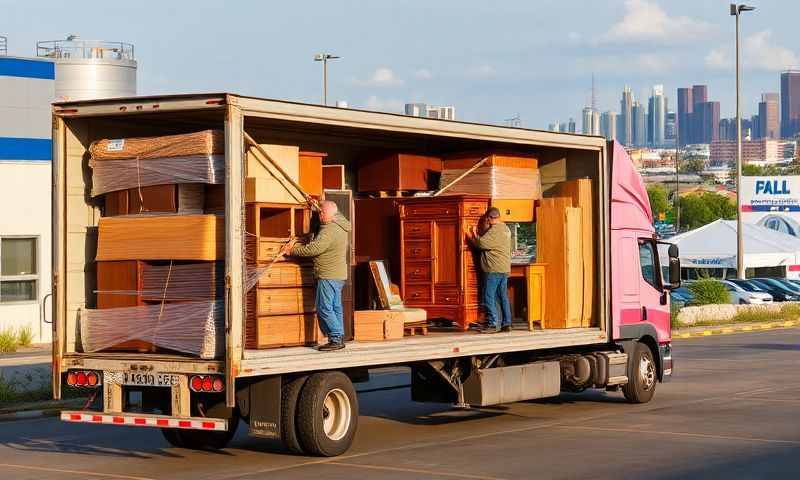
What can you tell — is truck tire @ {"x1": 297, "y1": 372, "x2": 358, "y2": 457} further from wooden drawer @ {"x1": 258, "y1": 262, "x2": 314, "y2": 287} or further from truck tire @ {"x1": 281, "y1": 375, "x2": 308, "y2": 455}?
wooden drawer @ {"x1": 258, "y1": 262, "x2": 314, "y2": 287}

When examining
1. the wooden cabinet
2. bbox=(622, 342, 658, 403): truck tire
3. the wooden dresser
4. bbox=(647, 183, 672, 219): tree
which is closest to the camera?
the wooden dresser

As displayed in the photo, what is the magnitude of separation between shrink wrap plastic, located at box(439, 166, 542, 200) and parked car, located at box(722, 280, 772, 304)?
3189 centimetres

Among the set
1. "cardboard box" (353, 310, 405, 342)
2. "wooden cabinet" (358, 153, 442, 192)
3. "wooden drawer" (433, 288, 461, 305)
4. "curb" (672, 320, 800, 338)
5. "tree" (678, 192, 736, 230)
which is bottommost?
"curb" (672, 320, 800, 338)

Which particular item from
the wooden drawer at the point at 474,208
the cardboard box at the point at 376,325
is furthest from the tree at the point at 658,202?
the cardboard box at the point at 376,325

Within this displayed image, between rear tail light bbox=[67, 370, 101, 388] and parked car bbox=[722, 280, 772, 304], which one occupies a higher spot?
rear tail light bbox=[67, 370, 101, 388]

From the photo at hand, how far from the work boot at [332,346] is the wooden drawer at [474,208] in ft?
11.6

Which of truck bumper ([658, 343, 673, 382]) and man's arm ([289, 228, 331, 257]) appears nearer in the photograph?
man's arm ([289, 228, 331, 257])

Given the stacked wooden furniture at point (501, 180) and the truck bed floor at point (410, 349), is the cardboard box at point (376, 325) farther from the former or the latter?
the stacked wooden furniture at point (501, 180)

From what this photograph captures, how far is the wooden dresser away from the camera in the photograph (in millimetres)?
15992

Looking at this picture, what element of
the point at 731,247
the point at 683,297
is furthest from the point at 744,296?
the point at 731,247

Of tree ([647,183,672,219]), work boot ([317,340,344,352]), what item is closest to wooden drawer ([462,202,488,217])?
work boot ([317,340,344,352])

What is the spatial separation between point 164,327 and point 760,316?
33.3m

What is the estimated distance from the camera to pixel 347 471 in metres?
12.1

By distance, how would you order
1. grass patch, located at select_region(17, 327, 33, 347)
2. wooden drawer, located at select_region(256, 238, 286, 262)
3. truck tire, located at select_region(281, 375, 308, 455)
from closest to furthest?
truck tire, located at select_region(281, 375, 308, 455) < wooden drawer, located at select_region(256, 238, 286, 262) < grass patch, located at select_region(17, 327, 33, 347)
